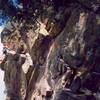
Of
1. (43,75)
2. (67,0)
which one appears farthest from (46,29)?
(67,0)

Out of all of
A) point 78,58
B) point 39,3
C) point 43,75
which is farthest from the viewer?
point 43,75

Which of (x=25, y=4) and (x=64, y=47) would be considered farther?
(x=64, y=47)

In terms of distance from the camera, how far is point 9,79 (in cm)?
2925

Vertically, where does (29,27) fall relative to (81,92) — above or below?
above

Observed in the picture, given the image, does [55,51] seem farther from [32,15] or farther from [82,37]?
[32,15]

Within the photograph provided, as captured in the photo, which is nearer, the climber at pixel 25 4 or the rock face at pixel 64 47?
the climber at pixel 25 4

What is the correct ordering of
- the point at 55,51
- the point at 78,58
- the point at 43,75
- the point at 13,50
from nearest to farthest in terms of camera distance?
the point at 78,58, the point at 55,51, the point at 43,75, the point at 13,50

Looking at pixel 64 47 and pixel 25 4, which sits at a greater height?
pixel 25 4

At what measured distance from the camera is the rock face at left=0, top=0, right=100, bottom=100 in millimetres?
15148

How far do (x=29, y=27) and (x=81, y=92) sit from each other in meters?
3.91

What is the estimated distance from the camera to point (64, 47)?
17719 millimetres

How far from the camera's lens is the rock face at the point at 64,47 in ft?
49.7

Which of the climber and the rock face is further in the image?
the rock face

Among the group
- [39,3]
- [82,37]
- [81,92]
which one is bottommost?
[81,92]
